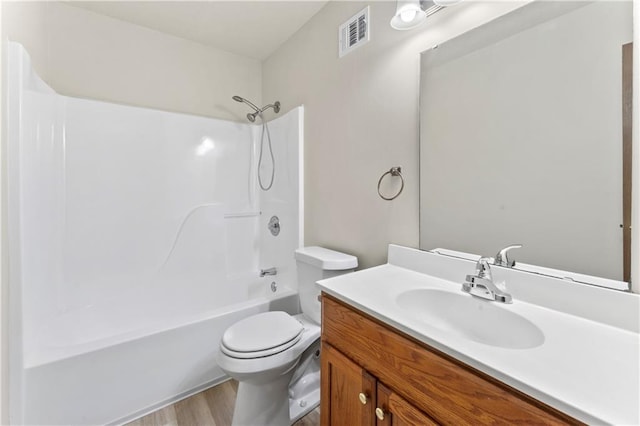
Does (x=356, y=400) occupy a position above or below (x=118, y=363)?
above

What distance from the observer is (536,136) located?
35.6 inches

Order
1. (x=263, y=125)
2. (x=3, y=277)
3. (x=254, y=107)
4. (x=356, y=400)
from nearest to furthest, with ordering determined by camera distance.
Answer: (x=356, y=400) < (x=3, y=277) < (x=254, y=107) < (x=263, y=125)

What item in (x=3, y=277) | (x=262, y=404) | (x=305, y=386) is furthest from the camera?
(x=305, y=386)

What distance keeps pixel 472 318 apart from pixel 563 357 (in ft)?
1.06

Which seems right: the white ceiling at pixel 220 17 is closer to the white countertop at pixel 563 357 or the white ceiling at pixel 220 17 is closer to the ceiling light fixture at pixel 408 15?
the ceiling light fixture at pixel 408 15

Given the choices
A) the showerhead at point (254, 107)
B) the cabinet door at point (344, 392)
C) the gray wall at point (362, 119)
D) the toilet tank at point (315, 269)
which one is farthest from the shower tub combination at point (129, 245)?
the cabinet door at point (344, 392)

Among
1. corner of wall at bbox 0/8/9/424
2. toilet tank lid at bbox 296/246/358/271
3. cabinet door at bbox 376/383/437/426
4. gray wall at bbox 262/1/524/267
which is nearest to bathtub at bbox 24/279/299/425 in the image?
corner of wall at bbox 0/8/9/424

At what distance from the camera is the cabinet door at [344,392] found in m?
0.82

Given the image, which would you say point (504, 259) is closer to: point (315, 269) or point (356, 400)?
point (356, 400)

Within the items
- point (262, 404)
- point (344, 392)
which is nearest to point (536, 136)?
point (344, 392)

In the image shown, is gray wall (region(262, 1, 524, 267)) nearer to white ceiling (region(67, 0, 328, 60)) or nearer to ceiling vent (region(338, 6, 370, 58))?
ceiling vent (region(338, 6, 370, 58))

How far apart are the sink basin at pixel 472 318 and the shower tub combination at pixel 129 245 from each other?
1118mm

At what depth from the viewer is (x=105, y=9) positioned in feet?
6.10

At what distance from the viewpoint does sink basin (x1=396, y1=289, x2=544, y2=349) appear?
0.76 metres
